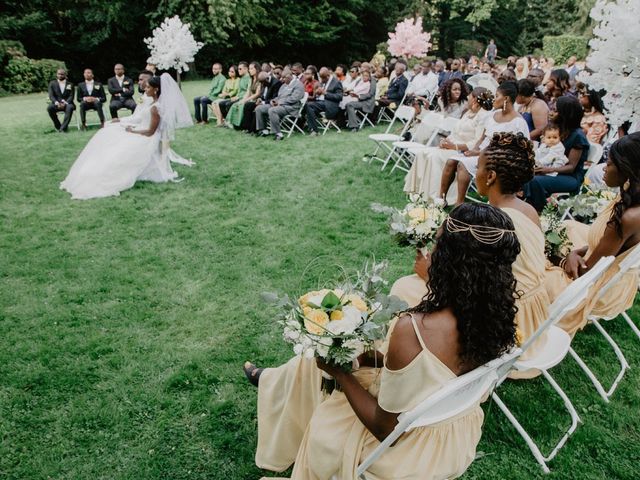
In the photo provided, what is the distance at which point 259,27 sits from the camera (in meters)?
31.7

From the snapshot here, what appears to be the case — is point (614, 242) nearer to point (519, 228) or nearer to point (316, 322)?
point (519, 228)

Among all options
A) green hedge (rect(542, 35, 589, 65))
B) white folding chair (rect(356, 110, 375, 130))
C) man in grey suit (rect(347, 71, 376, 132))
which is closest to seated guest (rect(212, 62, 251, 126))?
man in grey suit (rect(347, 71, 376, 132))

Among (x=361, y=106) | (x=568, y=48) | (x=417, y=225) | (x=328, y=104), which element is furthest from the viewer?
(x=568, y=48)

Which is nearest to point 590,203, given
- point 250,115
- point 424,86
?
point 250,115

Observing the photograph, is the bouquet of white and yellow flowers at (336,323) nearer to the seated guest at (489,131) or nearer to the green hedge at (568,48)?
the seated guest at (489,131)

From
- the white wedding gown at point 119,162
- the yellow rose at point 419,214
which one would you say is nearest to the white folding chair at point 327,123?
the white wedding gown at point 119,162

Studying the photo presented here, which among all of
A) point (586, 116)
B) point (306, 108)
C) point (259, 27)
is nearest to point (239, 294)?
point (586, 116)

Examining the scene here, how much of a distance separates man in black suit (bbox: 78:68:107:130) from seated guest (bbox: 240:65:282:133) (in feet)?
11.9

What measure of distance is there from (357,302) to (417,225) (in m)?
1.39

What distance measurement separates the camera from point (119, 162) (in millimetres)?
7785

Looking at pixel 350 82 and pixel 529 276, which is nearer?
pixel 529 276

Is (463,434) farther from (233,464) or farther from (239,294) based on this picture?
(239,294)

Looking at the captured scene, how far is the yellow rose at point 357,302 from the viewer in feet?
7.29

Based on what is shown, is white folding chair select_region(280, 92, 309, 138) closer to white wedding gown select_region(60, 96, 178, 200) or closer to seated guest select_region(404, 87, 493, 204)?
white wedding gown select_region(60, 96, 178, 200)
